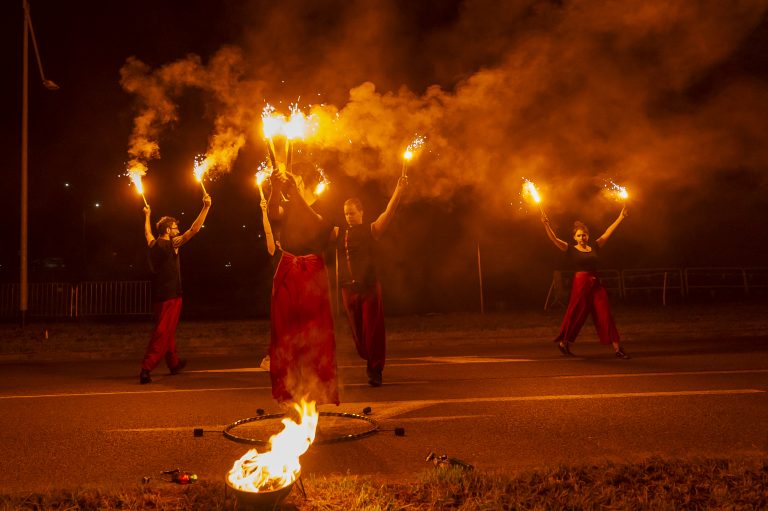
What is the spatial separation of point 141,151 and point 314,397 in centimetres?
619

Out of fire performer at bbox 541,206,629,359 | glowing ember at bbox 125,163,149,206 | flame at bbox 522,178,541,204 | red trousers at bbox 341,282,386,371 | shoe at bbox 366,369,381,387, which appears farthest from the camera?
fire performer at bbox 541,206,629,359

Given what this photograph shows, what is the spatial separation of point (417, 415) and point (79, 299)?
20817 millimetres

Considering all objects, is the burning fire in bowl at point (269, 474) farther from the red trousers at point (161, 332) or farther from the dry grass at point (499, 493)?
the red trousers at point (161, 332)

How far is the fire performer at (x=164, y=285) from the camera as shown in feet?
29.8

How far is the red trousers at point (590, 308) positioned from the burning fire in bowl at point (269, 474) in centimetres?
745

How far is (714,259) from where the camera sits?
35.9 m

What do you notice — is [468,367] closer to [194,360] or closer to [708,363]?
[708,363]

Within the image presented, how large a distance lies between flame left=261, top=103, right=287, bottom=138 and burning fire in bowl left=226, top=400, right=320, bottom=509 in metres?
2.45

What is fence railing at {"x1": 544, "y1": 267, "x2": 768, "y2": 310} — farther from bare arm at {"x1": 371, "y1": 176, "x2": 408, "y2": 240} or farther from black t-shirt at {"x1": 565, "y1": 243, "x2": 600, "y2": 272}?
bare arm at {"x1": 371, "y1": 176, "x2": 408, "y2": 240}

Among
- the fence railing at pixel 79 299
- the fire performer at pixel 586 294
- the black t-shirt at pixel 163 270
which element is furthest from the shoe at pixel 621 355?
the fence railing at pixel 79 299

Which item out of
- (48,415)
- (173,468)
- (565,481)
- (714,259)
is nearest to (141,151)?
(48,415)

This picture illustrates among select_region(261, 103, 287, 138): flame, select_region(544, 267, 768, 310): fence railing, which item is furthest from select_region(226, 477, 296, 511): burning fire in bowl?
select_region(544, 267, 768, 310): fence railing

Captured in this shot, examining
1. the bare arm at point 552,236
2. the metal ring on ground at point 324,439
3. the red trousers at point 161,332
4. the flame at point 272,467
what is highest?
the bare arm at point 552,236

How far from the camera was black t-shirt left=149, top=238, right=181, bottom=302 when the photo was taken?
366 inches
